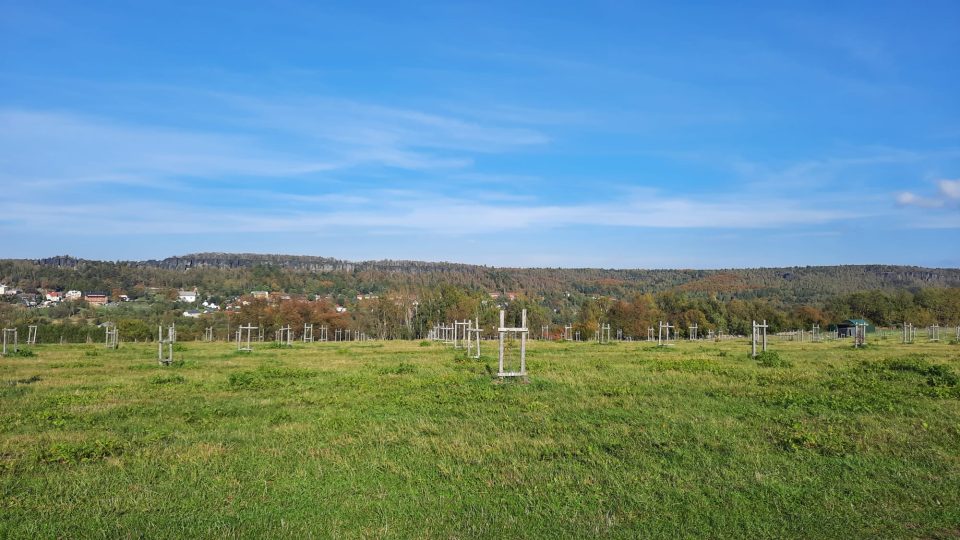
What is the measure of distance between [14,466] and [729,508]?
10438 millimetres

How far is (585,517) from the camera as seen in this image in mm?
8188

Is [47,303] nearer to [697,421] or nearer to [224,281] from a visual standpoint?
[224,281]

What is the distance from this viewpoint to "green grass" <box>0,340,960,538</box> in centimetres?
805

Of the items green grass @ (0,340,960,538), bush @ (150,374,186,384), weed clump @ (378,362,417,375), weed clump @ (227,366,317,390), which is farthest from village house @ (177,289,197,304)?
green grass @ (0,340,960,538)

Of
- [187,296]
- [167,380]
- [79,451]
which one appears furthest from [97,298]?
[79,451]

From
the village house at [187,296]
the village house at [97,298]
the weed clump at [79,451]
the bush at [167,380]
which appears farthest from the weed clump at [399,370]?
the village house at [187,296]

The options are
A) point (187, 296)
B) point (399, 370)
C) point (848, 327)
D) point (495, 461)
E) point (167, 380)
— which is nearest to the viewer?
point (495, 461)

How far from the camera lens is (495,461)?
35.9ft

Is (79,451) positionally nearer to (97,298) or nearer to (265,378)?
(265,378)

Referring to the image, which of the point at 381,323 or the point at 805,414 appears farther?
the point at 381,323

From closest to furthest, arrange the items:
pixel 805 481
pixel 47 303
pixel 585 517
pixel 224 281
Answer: pixel 585 517 < pixel 805 481 < pixel 47 303 < pixel 224 281

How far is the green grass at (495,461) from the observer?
26.4ft

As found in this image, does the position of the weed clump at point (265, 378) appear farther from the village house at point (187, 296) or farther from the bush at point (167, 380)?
the village house at point (187, 296)

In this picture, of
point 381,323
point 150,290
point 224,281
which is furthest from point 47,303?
point 381,323
